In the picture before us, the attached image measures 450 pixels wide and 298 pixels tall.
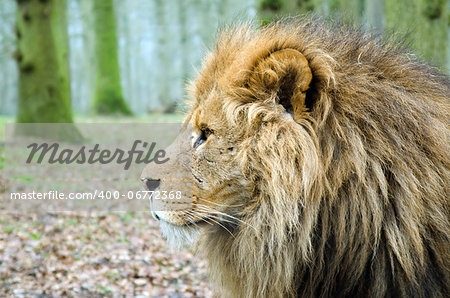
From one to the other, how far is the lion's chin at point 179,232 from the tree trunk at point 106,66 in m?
15.7

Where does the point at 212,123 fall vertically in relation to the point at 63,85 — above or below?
above

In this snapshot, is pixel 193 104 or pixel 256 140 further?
pixel 193 104

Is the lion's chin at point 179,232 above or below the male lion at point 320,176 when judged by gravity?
below

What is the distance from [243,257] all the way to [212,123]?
31.9 inches

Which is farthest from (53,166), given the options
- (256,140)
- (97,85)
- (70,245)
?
(97,85)

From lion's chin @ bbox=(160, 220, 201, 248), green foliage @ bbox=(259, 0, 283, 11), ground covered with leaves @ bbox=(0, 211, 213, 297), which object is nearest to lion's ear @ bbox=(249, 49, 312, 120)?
lion's chin @ bbox=(160, 220, 201, 248)

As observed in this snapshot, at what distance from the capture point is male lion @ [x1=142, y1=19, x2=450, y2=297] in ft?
8.57

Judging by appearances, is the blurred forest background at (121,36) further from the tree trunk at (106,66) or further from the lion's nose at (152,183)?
the lion's nose at (152,183)

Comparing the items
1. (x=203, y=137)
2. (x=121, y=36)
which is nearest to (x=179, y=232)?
(x=203, y=137)

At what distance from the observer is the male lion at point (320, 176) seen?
2613 mm

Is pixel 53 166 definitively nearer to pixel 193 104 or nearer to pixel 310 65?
pixel 193 104

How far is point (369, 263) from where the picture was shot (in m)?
2.69

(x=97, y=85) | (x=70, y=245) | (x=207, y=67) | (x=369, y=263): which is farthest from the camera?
(x=97, y=85)

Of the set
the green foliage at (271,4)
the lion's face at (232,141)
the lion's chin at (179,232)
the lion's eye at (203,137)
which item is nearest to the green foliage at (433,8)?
the green foliage at (271,4)
